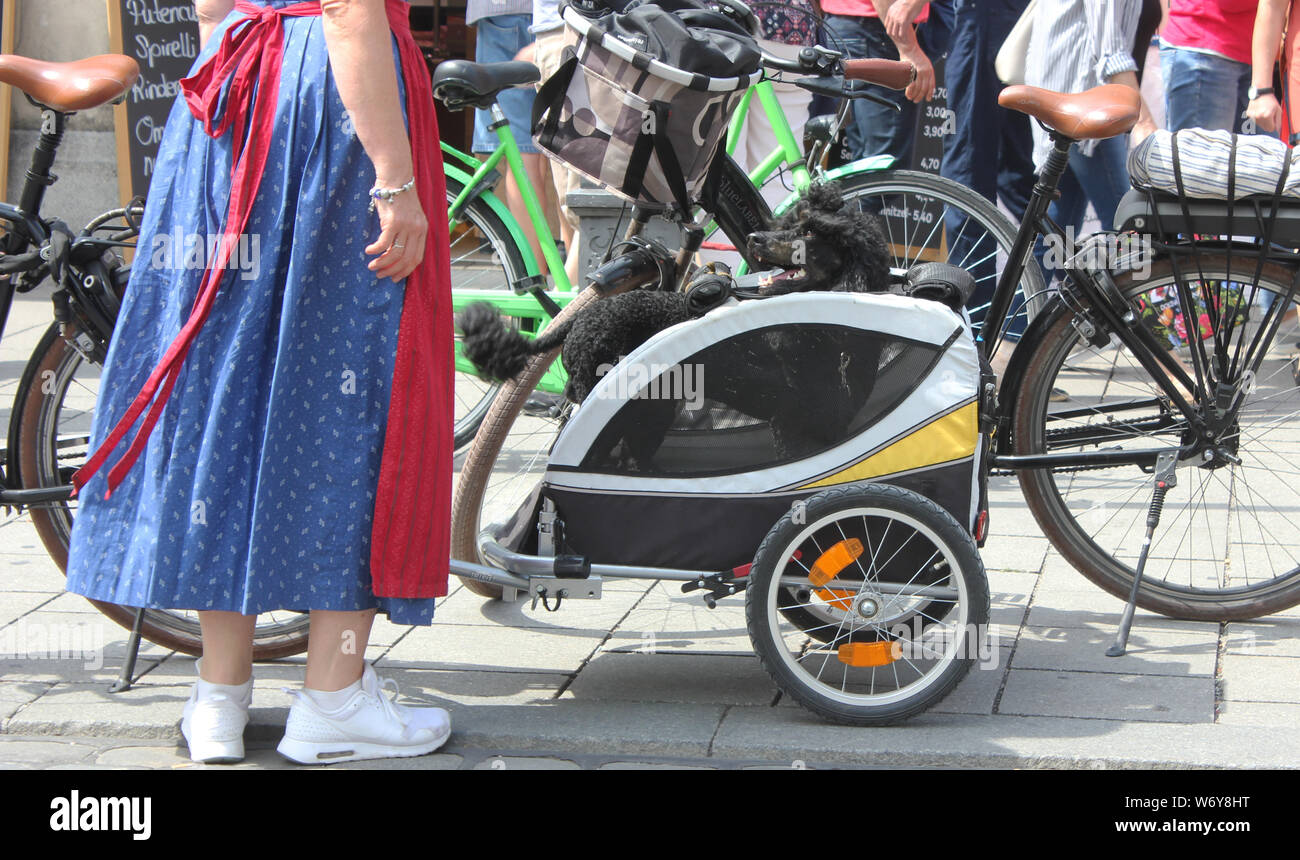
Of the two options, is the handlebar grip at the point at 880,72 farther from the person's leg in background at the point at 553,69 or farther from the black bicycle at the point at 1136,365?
the person's leg in background at the point at 553,69

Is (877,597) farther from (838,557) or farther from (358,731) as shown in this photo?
(358,731)

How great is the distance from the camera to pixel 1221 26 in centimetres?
596

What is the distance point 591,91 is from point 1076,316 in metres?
1.30

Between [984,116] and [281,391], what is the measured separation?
4.03 metres

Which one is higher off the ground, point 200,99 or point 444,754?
point 200,99

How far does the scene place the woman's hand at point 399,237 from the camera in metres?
2.80

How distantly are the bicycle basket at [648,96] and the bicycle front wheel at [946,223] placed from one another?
128 centimetres

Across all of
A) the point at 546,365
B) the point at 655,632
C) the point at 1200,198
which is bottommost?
the point at 655,632

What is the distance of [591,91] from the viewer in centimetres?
343

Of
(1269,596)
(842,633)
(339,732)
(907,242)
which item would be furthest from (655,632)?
(907,242)

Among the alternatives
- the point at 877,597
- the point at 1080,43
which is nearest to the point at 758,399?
the point at 877,597

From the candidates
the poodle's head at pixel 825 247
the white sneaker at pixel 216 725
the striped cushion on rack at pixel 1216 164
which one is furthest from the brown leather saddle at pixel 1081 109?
the white sneaker at pixel 216 725

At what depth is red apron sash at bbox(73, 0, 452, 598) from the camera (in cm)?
284
